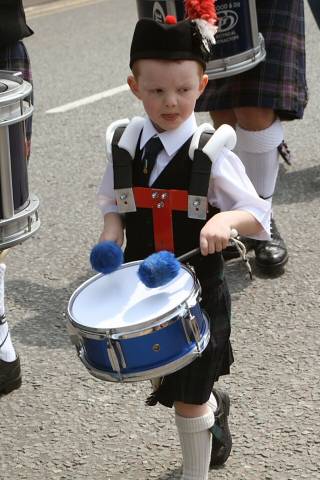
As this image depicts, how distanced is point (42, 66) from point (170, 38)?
6.01 m

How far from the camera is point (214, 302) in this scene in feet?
9.36

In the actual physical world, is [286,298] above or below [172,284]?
below

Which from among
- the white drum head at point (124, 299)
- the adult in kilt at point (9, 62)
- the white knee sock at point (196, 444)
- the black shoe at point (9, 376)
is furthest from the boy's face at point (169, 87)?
the black shoe at point (9, 376)

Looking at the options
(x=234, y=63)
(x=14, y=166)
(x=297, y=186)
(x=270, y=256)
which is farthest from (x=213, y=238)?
(x=297, y=186)

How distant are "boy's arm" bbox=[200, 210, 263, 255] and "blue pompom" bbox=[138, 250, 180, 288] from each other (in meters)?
0.15

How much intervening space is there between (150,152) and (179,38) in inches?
12.2

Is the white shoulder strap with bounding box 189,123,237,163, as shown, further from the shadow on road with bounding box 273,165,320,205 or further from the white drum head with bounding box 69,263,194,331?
the shadow on road with bounding box 273,165,320,205

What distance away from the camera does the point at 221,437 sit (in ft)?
9.82

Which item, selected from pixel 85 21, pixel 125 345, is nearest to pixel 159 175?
pixel 125 345

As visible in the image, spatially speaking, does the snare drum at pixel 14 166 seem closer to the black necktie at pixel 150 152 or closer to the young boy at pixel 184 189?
the young boy at pixel 184 189

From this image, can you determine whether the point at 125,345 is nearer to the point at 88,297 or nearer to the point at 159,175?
the point at 88,297

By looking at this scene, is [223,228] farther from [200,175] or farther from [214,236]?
[200,175]

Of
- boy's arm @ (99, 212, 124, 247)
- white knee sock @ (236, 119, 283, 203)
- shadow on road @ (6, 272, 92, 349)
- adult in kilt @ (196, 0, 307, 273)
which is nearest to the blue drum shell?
boy's arm @ (99, 212, 124, 247)

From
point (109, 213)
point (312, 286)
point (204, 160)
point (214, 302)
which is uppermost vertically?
point (204, 160)
